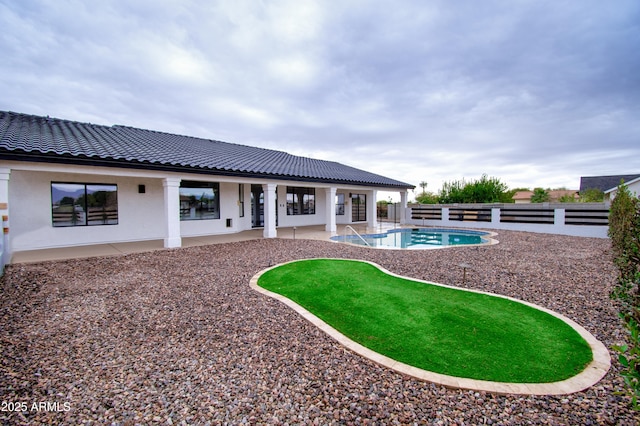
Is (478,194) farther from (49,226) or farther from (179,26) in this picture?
(49,226)

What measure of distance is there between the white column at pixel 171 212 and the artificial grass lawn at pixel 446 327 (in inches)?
216

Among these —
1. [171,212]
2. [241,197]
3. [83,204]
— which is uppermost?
[241,197]

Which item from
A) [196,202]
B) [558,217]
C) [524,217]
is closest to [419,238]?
[524,217]

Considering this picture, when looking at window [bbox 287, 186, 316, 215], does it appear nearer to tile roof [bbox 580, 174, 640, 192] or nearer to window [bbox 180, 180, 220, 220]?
window [bbox 180, 180, 220, 220]

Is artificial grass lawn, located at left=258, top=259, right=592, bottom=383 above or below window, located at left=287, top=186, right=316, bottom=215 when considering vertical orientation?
below

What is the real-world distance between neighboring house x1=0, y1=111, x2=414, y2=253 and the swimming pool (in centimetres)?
249

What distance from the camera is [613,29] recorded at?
9.95 meters

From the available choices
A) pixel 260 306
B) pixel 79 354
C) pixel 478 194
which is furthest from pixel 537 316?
pixel 478 194

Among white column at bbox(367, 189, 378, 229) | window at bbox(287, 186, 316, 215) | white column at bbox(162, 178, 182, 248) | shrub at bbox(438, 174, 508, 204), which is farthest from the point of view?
shrub at bbox(438, 174, 508, 204)

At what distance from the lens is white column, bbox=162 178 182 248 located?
10.5m

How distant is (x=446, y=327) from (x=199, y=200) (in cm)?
1242

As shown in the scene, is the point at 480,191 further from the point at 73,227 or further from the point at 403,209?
the point at 73,227

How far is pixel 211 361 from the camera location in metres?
3.49

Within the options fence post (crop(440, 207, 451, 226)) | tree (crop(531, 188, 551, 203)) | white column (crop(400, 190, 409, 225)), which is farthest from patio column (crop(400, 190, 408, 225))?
tree (crop(531, 188, 551, 203))
